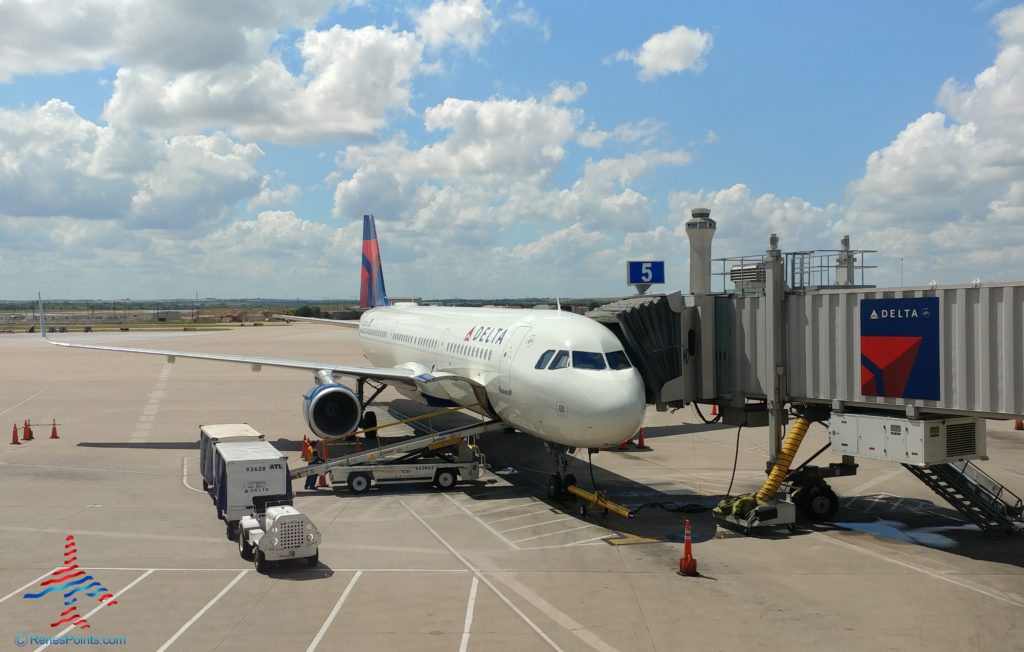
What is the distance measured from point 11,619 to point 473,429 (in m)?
12.1

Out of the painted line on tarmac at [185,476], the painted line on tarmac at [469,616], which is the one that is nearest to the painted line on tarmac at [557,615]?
the painted line on tarmac at [469,616]

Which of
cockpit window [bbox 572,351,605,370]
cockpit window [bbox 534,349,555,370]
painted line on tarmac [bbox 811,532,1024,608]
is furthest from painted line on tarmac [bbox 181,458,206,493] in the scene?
painted line on tarmac [bbox 811,532,1024,608]

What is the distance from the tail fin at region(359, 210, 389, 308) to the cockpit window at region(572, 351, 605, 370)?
2846 centimetres

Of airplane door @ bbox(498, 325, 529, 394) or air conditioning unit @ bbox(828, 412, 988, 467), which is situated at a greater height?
airplane door @ bbox(498, 325, 529, 394)

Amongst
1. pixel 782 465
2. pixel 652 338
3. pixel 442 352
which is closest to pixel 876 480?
pixel 782 465

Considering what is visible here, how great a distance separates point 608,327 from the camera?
70.5 ft

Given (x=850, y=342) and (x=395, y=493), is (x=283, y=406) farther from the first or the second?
(x=850, y=342)

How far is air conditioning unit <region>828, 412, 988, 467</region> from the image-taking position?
16.5m

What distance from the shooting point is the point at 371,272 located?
154 feet

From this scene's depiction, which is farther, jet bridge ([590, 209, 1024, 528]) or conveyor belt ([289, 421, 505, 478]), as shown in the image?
conveyor belt ([289, 421, 505, 478])

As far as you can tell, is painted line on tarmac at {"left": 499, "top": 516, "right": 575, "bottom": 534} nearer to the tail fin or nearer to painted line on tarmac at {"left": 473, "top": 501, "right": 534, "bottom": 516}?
painted line on tarmac at {"left": 473, "top": 501, "right": 534, "bottom": 516}

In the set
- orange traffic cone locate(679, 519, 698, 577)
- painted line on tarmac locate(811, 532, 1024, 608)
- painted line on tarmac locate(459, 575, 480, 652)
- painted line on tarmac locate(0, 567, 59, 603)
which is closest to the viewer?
painted line on tarmac locate(459, 575, 480, 652)

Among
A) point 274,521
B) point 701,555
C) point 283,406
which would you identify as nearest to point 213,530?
point 274,521

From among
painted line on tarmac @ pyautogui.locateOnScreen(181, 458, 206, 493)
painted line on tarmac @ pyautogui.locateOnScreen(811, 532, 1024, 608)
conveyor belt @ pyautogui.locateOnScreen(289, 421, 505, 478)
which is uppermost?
conveyor belt @ pyautogui.locateOnScreen(289, 421, 505, 478)
